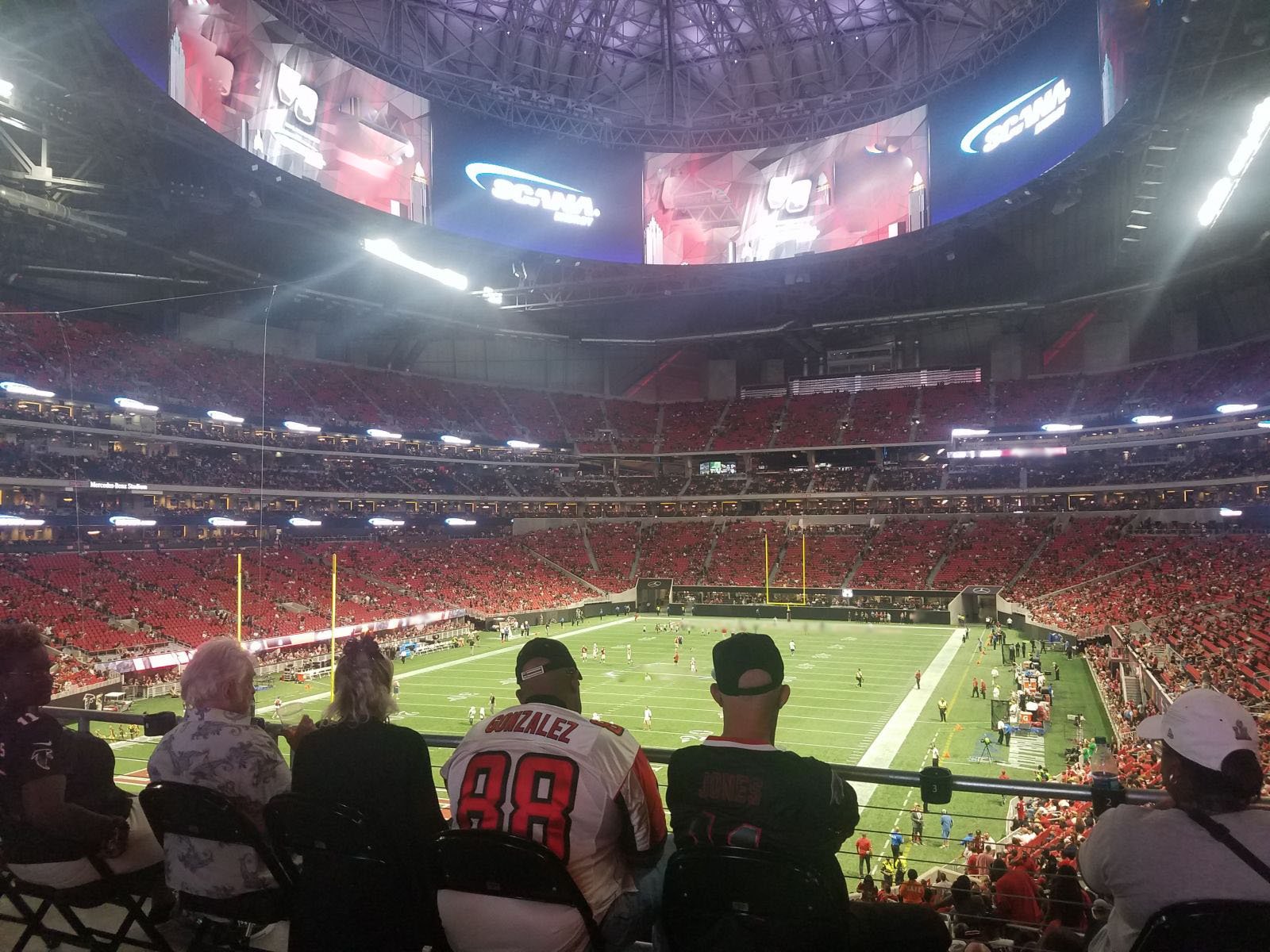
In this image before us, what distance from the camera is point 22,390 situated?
1193 cm

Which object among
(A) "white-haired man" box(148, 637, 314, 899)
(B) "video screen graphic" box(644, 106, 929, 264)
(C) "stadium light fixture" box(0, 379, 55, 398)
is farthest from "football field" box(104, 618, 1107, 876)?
(B) "video screen graphic" box(644, 106, 929, 264)

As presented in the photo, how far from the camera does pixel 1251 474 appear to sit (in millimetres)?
40844

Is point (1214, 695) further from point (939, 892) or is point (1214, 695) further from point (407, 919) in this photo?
point (939, 892)

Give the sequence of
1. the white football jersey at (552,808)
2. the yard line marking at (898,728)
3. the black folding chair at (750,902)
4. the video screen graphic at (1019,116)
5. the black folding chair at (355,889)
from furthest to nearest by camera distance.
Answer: the video screen graphic at (1019,116) < the yard line marking at (898,728) < the black folding chair at (355,889) < the white football jersey at (552,808) < the black folding chair at (750,902)

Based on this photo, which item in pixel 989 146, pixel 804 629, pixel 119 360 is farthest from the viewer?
pixel 804 629

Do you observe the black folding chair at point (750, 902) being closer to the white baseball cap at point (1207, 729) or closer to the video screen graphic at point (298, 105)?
the white baseball cap at point (1207, 729)

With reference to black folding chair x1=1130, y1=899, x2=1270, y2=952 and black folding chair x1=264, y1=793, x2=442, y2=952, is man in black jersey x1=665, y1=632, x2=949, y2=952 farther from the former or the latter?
black folding chair x1=264, y1=793, x2=442, y2=952

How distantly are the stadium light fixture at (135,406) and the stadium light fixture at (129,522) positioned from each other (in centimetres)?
372

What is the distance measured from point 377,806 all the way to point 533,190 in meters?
42.7

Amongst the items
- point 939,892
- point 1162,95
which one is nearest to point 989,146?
point 1162,95

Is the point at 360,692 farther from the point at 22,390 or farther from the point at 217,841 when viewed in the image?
the point at 22,390

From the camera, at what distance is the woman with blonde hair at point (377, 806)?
109 inches

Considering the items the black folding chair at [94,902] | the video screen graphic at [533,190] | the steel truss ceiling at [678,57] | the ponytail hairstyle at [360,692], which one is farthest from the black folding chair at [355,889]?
the video screen graphic at [533,190]

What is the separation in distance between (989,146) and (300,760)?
40847 millimetres
